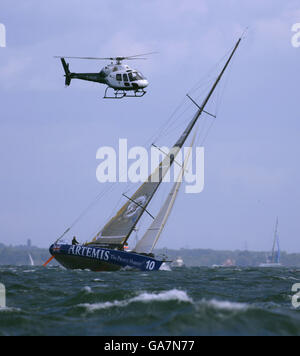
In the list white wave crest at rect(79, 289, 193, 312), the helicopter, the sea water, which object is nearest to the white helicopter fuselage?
the helicopter

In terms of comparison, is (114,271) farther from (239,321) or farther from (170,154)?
(239,321)

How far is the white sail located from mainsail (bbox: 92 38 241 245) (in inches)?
37.3

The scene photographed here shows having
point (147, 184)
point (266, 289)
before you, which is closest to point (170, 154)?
point (147, 184)

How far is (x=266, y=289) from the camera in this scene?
25281 millimetres

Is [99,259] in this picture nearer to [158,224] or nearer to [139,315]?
[158,224]

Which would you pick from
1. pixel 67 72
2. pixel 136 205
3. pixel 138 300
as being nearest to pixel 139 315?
pixel 138 300

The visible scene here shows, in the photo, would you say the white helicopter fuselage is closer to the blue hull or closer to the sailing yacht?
the sailing yacht

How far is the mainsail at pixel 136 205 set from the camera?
3819 cm

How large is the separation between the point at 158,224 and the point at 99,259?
4193 mm

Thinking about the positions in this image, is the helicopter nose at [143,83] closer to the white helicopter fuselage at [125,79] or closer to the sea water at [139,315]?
the white helicopter fuselage at [125,79]

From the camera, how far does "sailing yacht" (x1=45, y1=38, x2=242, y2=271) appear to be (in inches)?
1399

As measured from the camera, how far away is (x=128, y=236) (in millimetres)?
37906

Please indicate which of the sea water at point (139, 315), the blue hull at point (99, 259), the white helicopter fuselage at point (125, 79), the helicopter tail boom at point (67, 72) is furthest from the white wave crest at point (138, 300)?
the helicopter tail boom at point (67, 72)
